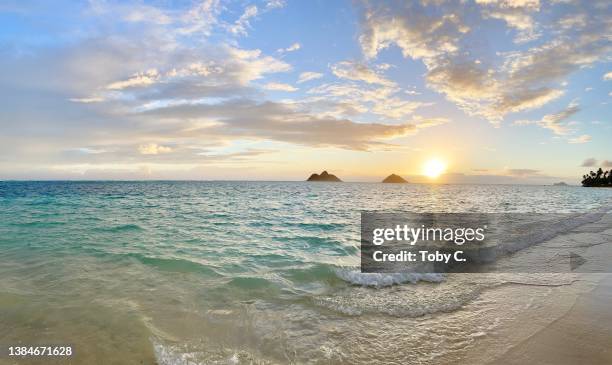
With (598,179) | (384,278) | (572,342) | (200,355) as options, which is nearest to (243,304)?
(200,355)

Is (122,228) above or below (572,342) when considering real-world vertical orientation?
above

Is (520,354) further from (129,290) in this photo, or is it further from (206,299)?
(129,290)

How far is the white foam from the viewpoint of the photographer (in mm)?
10273

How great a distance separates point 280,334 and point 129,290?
4961mm

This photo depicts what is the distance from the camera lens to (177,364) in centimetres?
538

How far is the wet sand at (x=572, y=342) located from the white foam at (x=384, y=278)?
12.5 ft

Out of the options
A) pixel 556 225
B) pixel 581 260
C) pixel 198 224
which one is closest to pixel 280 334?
A: pixel 581 260

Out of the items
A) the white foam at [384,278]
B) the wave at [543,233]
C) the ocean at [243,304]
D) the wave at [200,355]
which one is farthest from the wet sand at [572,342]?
the wave at [543,233]

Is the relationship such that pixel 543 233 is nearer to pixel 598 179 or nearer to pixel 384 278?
pixel 384 278

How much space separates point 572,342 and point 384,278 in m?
5.12

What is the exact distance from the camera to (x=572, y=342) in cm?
600

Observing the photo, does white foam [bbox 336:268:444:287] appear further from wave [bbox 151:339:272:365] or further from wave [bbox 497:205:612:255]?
wave [bbox 497:205:612:255]

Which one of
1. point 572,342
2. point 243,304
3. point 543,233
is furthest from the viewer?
point 543,233

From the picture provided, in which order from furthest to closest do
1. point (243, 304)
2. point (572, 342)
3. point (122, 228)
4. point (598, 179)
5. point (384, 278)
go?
point (598, 179), point (122, 228), point (384, 278), point (243, 304), point (572, 342)
